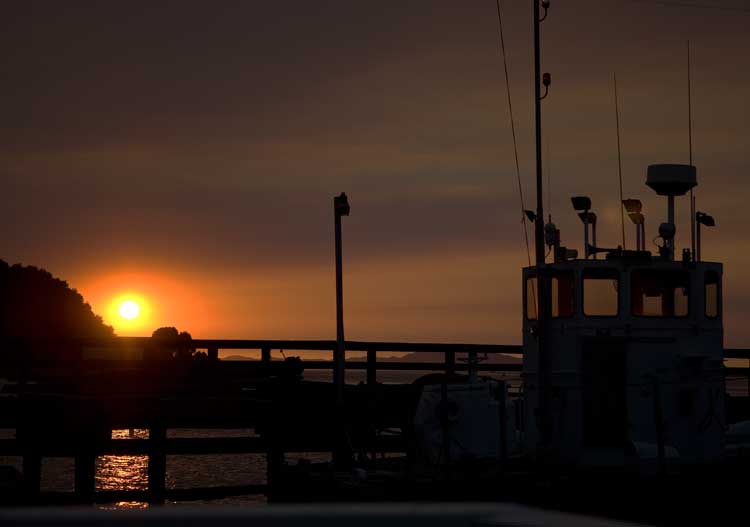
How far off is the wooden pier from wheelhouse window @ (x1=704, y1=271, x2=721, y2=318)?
3.58 meters

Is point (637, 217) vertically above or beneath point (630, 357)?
above

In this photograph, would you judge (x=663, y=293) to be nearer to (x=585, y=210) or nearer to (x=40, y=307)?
(x=585, y=210)

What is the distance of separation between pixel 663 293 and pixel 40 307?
114 meters

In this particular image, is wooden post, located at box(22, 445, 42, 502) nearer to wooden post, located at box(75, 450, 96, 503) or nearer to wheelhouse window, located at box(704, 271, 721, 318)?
wooden post, located at box(75, 450, 96, 503)

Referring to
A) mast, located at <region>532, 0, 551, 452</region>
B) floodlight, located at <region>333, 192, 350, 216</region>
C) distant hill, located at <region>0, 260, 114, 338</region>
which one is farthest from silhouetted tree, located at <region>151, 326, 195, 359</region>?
distant hill, located at <region>0, 260, 114, 338</region>

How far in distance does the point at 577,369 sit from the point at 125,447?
358 inches

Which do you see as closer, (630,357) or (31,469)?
(630,357)

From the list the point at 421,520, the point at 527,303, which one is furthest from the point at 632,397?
the point at 421,520

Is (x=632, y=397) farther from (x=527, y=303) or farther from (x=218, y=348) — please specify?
(x=218, y=348)

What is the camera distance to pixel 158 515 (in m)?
3.57

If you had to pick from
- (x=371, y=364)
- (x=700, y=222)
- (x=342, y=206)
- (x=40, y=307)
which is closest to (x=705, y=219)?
(x=700, y=222)

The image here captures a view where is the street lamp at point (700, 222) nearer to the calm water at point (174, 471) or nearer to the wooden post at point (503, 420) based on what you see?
the wooden post at point (503, 420)

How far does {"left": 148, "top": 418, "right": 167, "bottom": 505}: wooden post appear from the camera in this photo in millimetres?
20941

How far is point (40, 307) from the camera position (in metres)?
123
